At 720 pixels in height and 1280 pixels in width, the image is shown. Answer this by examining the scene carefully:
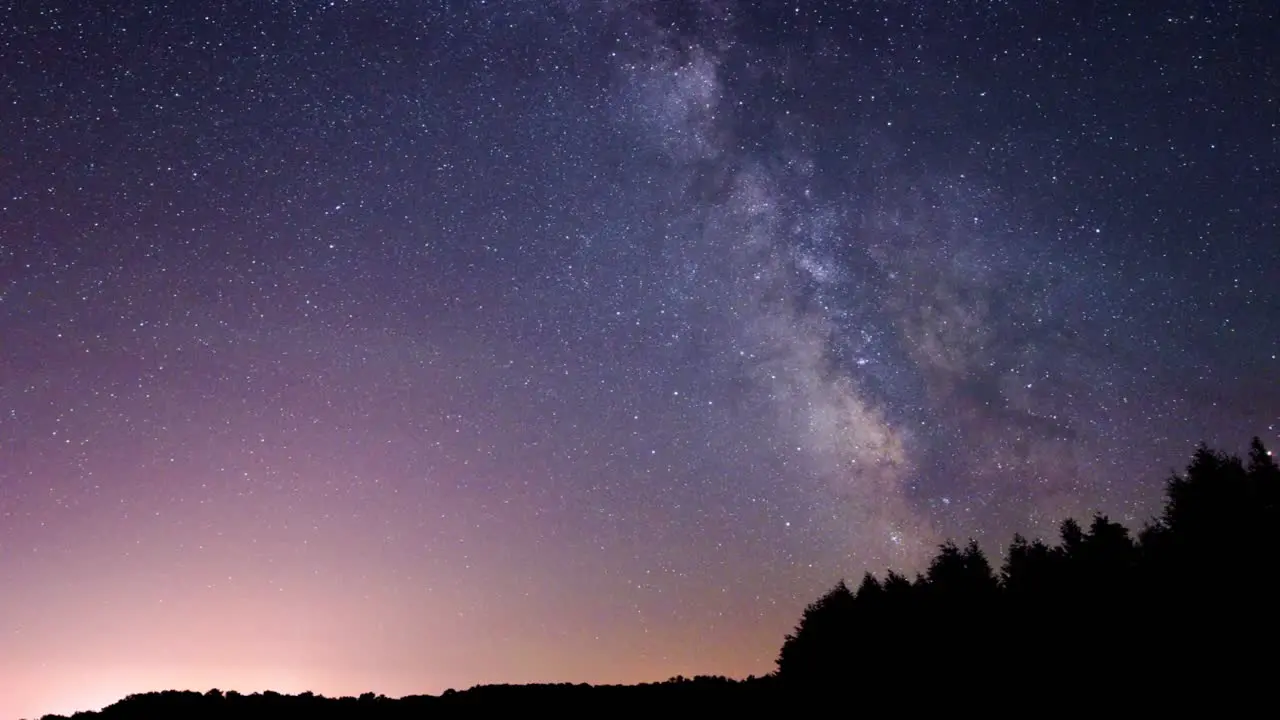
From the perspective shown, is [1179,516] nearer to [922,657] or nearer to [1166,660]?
[1166,660]

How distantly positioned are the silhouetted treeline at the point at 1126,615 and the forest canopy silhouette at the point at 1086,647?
0.14 feet

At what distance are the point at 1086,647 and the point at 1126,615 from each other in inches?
54.0

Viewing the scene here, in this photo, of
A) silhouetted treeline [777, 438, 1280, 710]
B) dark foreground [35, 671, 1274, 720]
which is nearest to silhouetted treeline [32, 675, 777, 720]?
dark foreground [35, 671, 1274, 720]

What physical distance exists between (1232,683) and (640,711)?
13.9m

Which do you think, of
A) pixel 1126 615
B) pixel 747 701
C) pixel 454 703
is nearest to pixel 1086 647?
pixel 1126 615

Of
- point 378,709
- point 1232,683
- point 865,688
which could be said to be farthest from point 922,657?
point 378,709

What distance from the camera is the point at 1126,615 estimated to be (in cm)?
2086

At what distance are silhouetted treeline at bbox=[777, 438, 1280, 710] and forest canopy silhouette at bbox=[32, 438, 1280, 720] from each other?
0.14 feet

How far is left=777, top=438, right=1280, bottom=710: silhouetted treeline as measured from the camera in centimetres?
1827

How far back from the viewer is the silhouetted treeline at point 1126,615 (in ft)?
59.9

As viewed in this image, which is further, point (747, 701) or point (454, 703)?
point (454, 703)

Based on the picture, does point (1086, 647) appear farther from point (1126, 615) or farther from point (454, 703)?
point (454, 703)

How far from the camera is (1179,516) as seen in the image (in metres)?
23.1

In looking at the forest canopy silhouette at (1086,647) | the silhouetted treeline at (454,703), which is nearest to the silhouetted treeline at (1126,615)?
the forest canopy silhouette at (1086,647)
